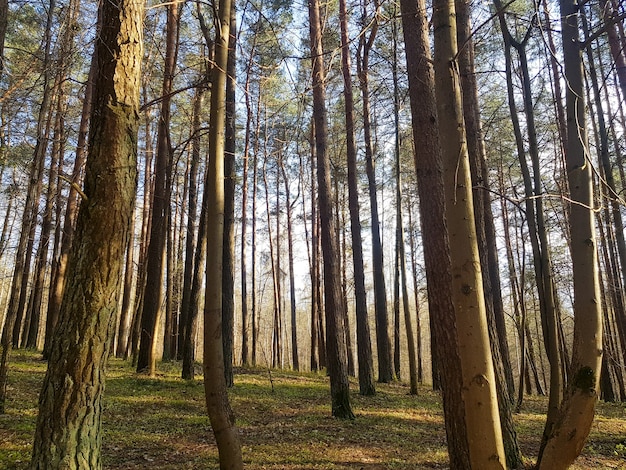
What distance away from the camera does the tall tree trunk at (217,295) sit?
3.46m

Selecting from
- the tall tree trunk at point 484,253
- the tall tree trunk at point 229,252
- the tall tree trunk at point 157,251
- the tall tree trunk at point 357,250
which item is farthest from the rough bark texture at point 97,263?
the tall tree trunk at point 357,250

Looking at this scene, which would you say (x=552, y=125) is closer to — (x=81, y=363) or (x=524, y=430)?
(x=524, y=430)

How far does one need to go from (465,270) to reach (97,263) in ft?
8.86

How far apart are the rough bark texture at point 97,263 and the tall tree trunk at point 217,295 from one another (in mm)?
681

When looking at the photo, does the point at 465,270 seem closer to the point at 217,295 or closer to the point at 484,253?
the point at 217,295

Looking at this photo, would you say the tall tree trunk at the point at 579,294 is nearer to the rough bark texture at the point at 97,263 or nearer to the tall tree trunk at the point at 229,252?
the rough bark texture at the point at 97,263

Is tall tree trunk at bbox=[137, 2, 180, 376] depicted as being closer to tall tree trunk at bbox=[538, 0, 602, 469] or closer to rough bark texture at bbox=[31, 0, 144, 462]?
rough bark texture at bbox=[31, 0, 144, 462]

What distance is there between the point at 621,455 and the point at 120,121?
7.74m

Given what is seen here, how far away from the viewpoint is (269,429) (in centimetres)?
633

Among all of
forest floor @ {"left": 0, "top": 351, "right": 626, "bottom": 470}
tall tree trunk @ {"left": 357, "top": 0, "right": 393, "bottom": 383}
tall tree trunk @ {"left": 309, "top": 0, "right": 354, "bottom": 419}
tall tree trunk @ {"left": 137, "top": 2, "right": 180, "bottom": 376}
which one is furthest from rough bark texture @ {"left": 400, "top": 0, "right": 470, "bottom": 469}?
tall tree trunk @ {"left": 357, "top": 0, "right": 393, "bottom": 383}

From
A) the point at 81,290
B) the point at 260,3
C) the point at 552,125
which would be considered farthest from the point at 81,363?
the point at 552,125

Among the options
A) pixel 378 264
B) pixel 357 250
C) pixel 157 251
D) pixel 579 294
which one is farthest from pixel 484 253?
pixel 157 251

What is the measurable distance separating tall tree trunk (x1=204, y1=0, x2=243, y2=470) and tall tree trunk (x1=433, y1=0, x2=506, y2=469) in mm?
2188

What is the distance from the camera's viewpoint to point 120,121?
11.4ft
